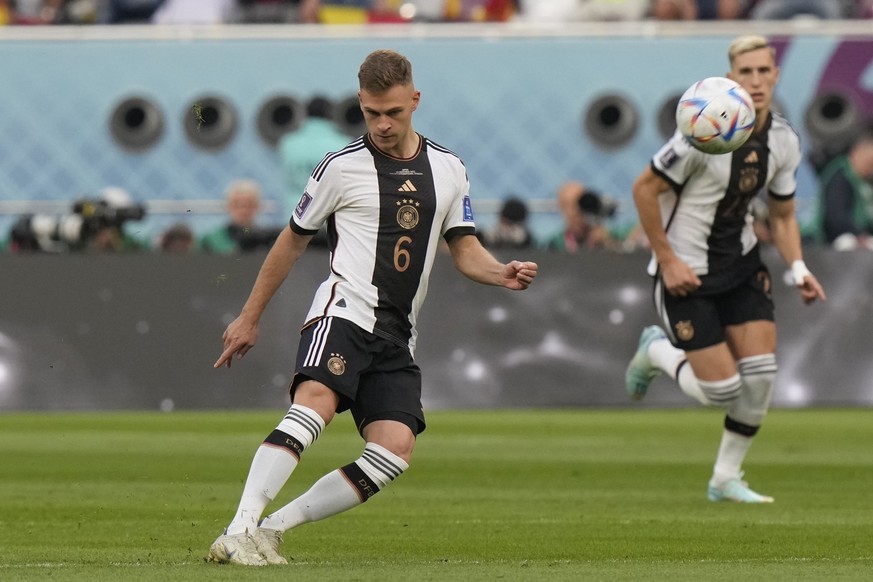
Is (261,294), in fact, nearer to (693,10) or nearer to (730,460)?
(730,460)

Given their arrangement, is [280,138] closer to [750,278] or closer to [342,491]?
[750,278]

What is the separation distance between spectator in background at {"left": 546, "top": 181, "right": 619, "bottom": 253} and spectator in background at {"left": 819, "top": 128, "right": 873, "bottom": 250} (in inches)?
86.1

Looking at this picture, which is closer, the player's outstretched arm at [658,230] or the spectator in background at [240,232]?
the player's outstretched arm at [658,230]

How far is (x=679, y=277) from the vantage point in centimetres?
1072

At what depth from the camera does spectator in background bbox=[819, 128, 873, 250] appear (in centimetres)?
1917

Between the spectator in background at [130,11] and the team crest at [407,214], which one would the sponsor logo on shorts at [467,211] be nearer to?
the team crest at [407,214]

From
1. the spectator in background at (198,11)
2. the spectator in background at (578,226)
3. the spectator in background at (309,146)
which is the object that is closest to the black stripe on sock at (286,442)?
the spectator in background at (309,146)

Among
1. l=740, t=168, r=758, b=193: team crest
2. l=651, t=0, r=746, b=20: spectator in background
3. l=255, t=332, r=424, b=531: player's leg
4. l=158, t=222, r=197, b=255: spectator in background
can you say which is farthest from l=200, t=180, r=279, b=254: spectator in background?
l=255, t=332, r=424, b=531: player's leg

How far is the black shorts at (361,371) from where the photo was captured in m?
7.56

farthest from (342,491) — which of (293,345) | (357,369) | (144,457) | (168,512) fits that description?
(293,345)

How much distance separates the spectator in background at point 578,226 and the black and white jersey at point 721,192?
311 inches

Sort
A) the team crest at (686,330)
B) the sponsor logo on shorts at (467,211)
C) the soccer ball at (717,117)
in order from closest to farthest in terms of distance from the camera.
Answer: the sponsor logo on shorts at (467,211) → the soccer ball at (717,117) → the team crest at (686,330)

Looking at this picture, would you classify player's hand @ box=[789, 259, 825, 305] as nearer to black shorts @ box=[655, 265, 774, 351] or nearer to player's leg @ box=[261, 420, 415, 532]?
black shorts @ box=[655, 265, 774, 351]

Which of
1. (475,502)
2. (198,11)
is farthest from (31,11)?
(475,502)
